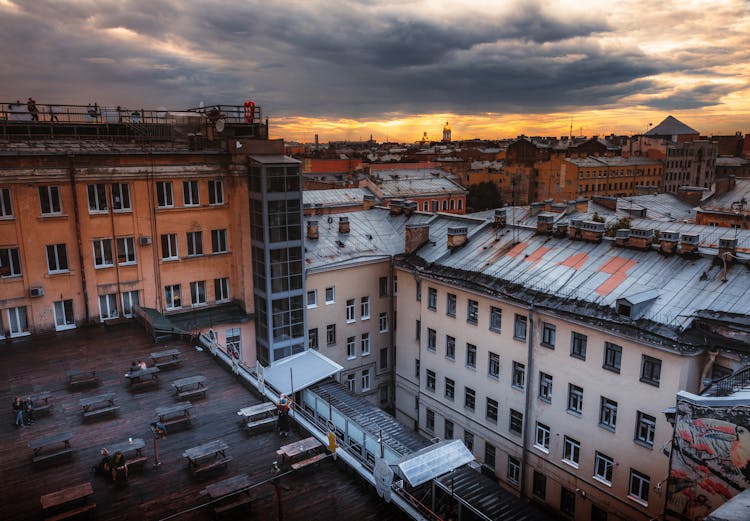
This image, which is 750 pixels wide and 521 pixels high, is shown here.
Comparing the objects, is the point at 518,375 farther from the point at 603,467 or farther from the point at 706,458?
the point at 706,458

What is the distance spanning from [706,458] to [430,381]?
21.8 meters

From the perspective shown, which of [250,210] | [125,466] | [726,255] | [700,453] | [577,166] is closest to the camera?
[700,453]

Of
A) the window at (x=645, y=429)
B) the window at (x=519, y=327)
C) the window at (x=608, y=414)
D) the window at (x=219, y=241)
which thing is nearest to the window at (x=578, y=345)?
the window at (x=608, y=414)

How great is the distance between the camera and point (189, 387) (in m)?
20.6

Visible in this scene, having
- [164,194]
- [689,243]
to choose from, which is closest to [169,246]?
[164,194]

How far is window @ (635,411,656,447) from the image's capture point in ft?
74.2

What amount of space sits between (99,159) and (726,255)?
2918 centimetres

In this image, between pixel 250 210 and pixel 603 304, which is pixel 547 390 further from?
pixel 250 210

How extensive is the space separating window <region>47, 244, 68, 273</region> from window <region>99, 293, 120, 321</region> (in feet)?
7.56

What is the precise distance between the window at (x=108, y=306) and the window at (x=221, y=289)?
527 centimetres

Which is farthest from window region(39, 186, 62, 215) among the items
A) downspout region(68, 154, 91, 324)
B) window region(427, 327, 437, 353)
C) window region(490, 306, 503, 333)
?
window region(490, 306, 503, 333)

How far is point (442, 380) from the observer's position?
33531 mm

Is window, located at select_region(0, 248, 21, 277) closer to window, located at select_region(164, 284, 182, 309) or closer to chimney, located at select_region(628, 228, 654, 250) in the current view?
window, located at select_region(164, 284, 182, 309)

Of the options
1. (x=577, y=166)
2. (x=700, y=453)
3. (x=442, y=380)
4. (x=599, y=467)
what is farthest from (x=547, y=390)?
(x=577, y=166)
